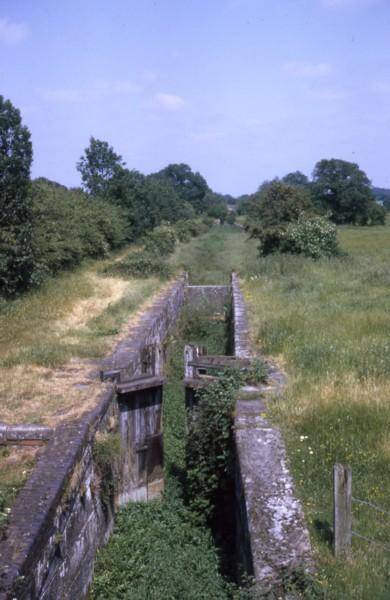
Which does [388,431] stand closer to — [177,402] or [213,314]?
[177,402]

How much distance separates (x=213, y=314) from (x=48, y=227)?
5017mm

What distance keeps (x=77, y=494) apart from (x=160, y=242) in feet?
71.0

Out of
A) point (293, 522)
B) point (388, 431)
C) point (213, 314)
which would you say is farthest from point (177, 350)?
point (293, 522)

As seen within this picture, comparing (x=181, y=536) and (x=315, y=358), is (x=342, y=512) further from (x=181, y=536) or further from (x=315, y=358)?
(x=315, y=358)

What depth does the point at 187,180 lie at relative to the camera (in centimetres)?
8262

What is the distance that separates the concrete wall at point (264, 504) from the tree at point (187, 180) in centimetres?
7605

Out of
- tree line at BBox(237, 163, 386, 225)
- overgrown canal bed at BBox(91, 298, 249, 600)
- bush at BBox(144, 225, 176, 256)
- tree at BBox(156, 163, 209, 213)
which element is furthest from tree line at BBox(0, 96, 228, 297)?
tree at BBox(156, 163, 209, 213)

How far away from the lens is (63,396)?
20.7 ft

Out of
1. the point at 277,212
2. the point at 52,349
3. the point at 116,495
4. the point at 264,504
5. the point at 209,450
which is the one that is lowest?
the point at 116,495

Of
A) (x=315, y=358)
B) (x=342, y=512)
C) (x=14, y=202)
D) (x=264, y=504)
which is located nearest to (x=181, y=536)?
(x=264, y=504)

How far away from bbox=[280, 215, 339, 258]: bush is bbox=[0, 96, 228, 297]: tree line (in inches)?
271

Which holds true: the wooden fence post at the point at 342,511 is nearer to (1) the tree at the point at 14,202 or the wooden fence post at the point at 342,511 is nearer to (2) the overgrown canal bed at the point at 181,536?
(2) the overgrown canal bed at the point at 181,536

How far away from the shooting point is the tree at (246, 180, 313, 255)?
21422 mm

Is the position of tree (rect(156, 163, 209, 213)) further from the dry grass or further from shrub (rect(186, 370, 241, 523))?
shrub (rect(186, 370, 241, 523))
